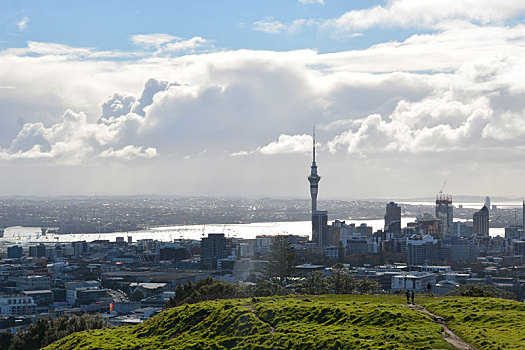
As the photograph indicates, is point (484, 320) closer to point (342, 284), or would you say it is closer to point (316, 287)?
point (316, 287)

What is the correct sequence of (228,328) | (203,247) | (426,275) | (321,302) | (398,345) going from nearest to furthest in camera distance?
(398,345) < (228,328) < (321,302) < (426,275) < (203,247)

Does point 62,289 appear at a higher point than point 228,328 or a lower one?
lower

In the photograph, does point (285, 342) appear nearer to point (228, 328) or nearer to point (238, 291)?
point (228, 328)

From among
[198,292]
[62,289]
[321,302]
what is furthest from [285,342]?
[62,289]

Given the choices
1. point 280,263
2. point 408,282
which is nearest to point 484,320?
point 280,263

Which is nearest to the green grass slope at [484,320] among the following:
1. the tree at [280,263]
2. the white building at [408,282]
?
the tree at [280,263]

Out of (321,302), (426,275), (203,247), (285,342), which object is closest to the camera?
(285,342)

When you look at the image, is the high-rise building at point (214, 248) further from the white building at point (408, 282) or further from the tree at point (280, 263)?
the tree at point (280, 263)
